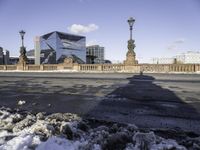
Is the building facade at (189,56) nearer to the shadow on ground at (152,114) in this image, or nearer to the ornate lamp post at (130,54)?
the ornate lamp post at (130,54)

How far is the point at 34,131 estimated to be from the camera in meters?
3.61

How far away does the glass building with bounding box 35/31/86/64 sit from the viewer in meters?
97.6

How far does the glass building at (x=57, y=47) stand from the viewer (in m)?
97.6

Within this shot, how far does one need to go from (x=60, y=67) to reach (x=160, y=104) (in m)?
32.0

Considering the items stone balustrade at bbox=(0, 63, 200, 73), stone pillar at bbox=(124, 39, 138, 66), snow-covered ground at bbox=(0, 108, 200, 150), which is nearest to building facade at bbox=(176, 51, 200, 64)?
stone balustrade at bbox=(0, 63, 200, 73)

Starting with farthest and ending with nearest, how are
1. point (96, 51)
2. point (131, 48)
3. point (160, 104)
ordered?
1. point (96, 51)
2. point (131, 48)
3. point (160, 104)

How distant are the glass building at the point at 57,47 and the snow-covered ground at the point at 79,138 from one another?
9589cm

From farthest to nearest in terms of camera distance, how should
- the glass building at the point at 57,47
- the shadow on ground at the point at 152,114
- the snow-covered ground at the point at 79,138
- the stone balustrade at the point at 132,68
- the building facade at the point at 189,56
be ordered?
1. the building facade at the point at 189,56
2. the glass building at the point at 57,47
3. the stone balustrade at the point at 132,68
4. the shadow on ground at the point at 152,114
5. the snow-covered ground at the point at 79,138

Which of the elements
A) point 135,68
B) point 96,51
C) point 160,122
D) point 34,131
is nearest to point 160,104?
point 160,122

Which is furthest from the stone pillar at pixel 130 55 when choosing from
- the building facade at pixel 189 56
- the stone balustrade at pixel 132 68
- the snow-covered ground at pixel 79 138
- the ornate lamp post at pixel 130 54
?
the building facade at pixel 189 56

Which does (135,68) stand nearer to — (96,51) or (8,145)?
(8,145)

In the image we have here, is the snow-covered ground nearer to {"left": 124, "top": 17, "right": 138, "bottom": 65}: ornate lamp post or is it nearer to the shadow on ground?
the shadow on ground

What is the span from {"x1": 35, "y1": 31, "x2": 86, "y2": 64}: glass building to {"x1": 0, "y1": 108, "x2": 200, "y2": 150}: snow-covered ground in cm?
9589

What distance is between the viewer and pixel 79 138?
344 centimetres
